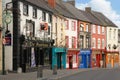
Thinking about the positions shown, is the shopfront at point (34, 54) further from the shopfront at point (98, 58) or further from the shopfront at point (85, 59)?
the shopfront at point (98, 58)

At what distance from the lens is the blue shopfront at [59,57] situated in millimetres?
63438

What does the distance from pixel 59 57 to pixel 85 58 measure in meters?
15.5


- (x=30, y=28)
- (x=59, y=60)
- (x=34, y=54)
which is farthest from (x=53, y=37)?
(x=30, y=28)

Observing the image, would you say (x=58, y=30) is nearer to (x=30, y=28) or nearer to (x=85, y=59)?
(x=30, y=28)

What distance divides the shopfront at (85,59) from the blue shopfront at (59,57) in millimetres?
9853

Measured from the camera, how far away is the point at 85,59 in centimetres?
8331

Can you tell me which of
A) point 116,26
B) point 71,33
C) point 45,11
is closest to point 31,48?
point 45,11

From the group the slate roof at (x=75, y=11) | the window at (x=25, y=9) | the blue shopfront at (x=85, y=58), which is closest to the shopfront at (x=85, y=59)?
the blue shopfront at (x=85, y=58)

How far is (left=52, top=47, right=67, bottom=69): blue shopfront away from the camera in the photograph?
63438 millimetres

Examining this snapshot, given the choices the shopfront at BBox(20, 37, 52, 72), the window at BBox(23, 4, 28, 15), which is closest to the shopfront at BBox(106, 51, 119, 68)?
the shopfront at BBox(20, 37, 52, 72)

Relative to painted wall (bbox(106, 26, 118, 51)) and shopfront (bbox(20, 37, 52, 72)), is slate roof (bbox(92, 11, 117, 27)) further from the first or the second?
shopfront (bbox(20, 37, 52, 72))

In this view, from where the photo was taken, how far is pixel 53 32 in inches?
2522

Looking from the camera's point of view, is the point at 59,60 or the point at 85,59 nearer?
the point at 59,60

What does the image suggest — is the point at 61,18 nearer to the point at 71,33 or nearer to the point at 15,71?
the point at 71,33
